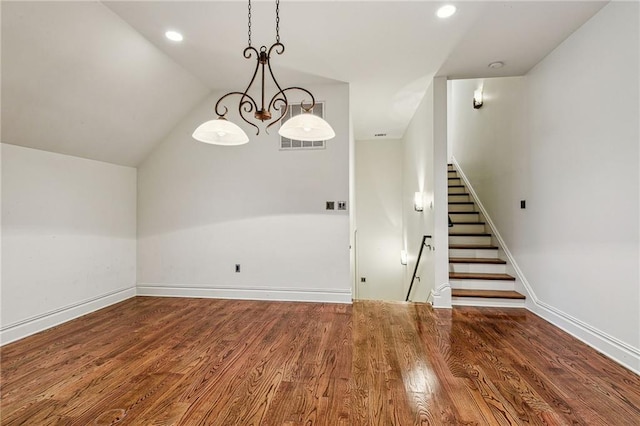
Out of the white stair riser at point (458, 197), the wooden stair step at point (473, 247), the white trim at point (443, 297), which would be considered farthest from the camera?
the white stair riser at point (458, 197)

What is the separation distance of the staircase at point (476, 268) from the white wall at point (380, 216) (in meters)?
1.97

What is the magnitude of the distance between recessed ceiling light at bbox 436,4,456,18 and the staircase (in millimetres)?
3004

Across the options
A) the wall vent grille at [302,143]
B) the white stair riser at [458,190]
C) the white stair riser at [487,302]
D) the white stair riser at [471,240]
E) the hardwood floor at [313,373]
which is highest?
the wall vent grille at [302,143]

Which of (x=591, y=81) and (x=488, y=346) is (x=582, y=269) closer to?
(x=488, y=346)

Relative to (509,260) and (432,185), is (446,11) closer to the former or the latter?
(432,185)

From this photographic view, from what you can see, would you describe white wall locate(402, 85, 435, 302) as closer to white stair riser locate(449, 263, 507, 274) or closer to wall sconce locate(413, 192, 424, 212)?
wall sconce locate(413, 192, 424, 212)

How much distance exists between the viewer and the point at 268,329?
2.98m

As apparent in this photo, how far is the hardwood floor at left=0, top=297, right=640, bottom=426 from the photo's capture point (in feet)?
5.62

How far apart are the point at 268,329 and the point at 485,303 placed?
108 inches

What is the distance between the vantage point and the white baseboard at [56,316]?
2.69 meters

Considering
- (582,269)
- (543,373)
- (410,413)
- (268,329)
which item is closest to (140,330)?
(268,329)

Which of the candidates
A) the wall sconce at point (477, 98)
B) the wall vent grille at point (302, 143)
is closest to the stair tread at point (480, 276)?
the wall vent grille at point (302, 143)

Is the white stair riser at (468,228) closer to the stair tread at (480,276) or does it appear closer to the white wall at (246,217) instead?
the stair tread at (480,276)

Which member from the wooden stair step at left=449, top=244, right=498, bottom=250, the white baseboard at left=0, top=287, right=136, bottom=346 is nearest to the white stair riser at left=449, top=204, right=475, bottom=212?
the wooden stair step at left=449, top=244, right=498, bottom=250
